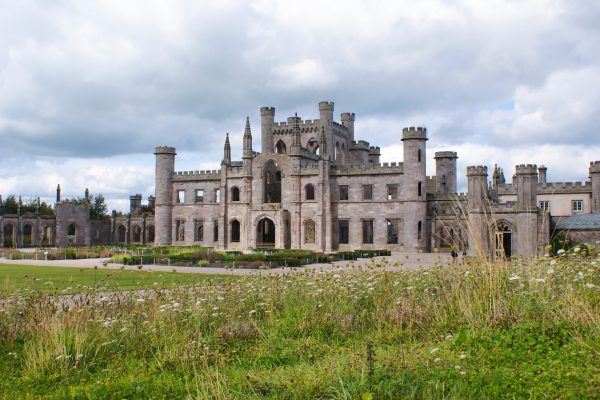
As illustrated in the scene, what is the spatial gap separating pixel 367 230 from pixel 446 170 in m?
9.82

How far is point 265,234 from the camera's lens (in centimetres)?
5550

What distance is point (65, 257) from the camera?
123ft

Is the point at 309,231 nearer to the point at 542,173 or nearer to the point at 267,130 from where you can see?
the point at 267,130

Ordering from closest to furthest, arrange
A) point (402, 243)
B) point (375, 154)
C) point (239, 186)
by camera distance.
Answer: point (402, 243)
point (239, 186)
point (375, 154)

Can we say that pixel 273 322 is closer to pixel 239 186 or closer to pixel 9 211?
pixel 239 186

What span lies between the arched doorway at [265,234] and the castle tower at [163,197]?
32.5ft

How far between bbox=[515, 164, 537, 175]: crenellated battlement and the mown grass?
24550 millimetres

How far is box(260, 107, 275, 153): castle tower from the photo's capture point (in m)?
58.4

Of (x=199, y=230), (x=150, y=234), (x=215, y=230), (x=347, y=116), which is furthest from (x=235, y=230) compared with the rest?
(x=347, y=116)

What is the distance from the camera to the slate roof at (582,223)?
113ft

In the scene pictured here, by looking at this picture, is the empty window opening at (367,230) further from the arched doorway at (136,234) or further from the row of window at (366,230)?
the arched doorway at (136,234)

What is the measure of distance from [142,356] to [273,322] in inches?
95.2

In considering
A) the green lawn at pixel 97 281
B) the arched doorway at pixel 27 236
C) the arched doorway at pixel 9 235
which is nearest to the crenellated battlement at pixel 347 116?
the arched doorway at pixel 27 236

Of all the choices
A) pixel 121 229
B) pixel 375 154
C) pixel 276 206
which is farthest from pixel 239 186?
pixel 121 229
